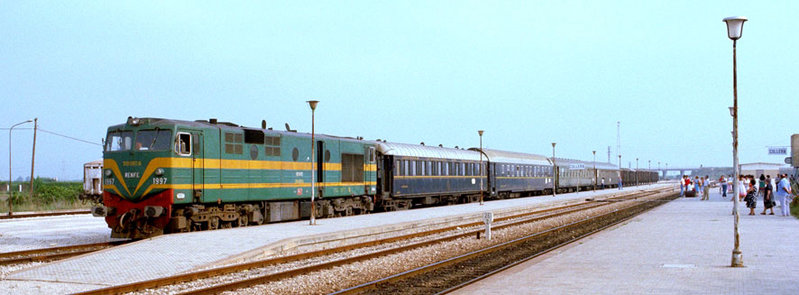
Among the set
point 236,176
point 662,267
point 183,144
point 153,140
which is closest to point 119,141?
point 153,140

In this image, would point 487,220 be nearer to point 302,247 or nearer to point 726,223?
point 302,247

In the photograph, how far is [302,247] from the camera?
19.4m

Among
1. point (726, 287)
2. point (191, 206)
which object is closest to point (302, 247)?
point (191, 206)

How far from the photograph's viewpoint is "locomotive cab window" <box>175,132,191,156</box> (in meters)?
21.5

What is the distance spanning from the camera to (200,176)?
2228 centimetres

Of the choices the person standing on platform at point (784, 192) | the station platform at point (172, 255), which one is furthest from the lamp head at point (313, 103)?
the person standing on platform at point (784, 192)

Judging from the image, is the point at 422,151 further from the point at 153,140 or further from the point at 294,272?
the point at 294,272

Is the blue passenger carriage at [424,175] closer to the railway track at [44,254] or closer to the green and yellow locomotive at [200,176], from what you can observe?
the green and yellow locomotive at [200,176]

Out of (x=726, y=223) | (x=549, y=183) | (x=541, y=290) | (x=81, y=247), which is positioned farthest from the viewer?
(x=549, y=183)

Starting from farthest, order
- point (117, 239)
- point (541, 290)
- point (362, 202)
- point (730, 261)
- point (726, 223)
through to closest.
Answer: point (362, 202) → point (726, 223) → point (117, 239) → point (730, 261) → point (541, 290)

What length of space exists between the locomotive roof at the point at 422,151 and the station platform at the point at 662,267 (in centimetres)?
1490

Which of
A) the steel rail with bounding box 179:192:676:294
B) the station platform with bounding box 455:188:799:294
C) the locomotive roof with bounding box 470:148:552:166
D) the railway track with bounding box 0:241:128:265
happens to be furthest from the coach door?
the locomotive roof with bounding box 470:148:552:166

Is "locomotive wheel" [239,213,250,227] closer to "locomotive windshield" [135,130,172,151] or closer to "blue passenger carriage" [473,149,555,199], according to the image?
"locomotive windshield" [135,130,172,151]

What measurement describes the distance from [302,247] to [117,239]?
610 cm
